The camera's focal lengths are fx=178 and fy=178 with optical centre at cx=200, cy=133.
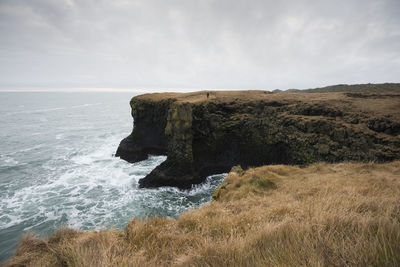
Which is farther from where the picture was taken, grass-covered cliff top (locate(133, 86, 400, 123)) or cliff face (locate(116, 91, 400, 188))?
grass-covered cliff top (locate(133, 86, 400, 123))

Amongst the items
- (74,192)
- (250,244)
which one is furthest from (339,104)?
(74,192)

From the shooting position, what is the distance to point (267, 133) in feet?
64.1

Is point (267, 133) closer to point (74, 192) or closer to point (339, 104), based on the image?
point (339, 104)

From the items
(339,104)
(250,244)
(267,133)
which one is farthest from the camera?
(267,133)

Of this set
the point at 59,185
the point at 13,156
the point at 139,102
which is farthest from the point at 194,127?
the point at 13,156

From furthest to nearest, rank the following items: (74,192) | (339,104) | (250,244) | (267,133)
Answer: (267,133), (339,104), (74,192), (250,244)

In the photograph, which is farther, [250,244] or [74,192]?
[74,192]

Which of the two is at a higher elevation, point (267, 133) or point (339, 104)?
point (339, 104)

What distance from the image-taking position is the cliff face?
45.9 ft

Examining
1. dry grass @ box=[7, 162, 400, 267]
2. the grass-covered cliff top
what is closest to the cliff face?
the grass-covered cliff top

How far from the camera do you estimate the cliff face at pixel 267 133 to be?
14000mm

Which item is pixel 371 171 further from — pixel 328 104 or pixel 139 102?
pixel 139 102

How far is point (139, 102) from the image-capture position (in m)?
28.2

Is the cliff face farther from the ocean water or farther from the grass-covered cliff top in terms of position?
the ocean water
